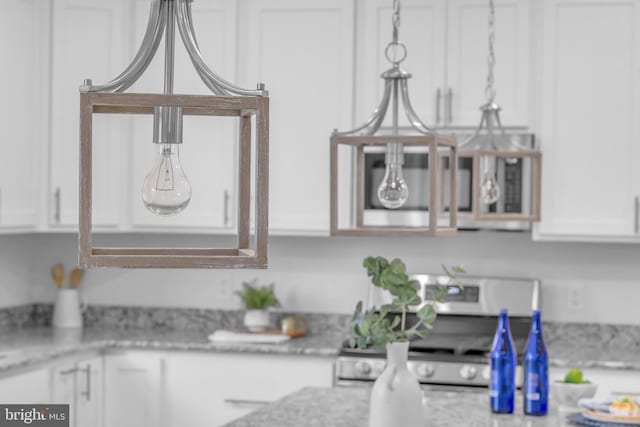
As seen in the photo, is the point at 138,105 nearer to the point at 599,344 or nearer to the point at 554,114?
the point at 554,114

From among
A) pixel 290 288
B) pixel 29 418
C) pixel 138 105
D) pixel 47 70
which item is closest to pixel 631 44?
pixel 290 288

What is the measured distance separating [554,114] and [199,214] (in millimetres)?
1672

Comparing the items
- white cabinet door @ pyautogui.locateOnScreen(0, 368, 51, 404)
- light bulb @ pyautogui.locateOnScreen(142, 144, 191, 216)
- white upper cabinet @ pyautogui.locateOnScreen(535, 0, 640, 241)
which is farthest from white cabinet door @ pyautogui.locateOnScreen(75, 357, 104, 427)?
light bulb @ pyautogui.locateOnScreen(142, 144, 191, 216)

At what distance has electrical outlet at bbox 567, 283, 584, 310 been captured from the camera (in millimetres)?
4555

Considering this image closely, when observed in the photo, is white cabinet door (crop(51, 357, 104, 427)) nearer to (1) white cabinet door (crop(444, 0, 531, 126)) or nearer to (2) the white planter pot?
(2) the white planter pot

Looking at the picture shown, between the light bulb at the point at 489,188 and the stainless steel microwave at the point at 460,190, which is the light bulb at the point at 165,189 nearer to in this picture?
the light bulb at the point at 489,188

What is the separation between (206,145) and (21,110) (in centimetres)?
84

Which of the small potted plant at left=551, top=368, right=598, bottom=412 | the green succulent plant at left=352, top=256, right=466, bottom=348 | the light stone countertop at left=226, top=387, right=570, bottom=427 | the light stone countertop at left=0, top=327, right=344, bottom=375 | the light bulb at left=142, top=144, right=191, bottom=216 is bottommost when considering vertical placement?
the light stone countertop at left=0, top=327, right=344, bottom=375

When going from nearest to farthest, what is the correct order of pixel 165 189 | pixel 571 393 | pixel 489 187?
pixel 165 189, pixel 571 393, pixel 489 187

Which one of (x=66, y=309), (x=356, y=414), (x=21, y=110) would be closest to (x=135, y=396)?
(x=66, y=309)

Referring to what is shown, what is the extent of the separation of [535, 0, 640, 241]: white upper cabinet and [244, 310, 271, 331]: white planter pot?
1.35 meters

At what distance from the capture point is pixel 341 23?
4.44 metres

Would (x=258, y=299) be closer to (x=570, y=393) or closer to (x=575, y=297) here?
(x=575, y=297)

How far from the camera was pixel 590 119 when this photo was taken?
420cm
